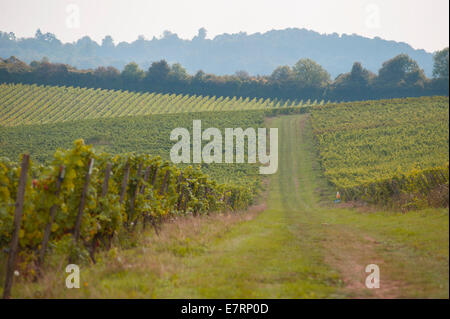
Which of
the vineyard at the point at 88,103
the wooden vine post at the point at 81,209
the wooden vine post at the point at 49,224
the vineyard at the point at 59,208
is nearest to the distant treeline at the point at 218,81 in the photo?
the vineyard at the point at 88,103

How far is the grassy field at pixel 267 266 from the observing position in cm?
→ 664

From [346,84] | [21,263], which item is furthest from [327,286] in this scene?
[346,84]

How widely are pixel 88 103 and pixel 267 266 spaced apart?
88.2 metres

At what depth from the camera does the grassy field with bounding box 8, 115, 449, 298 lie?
21.8 ft

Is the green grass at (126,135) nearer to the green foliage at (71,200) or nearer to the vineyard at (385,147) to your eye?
the vineyard at (385,147)

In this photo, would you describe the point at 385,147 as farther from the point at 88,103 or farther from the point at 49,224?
the point at 88,103

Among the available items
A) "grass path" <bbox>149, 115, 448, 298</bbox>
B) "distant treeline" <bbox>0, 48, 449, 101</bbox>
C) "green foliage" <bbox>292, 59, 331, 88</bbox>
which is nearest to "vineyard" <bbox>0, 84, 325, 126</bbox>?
"distant treeline" <bbox>0, 48, 449, 101</bbox>

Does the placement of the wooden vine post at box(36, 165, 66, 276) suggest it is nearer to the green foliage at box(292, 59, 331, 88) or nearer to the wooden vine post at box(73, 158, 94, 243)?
the wooden vine post at box(73, 158, 94, 243)

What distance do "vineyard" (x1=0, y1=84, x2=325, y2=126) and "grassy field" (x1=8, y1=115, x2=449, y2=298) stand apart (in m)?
67.6

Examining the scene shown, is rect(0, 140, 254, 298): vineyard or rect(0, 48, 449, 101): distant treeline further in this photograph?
rect(0, 48, 449, 101): distant treeline

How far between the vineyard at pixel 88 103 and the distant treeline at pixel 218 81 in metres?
4.40

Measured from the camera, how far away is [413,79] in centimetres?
7562

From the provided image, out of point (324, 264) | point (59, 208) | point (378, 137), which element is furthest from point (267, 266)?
point (378, 137)
